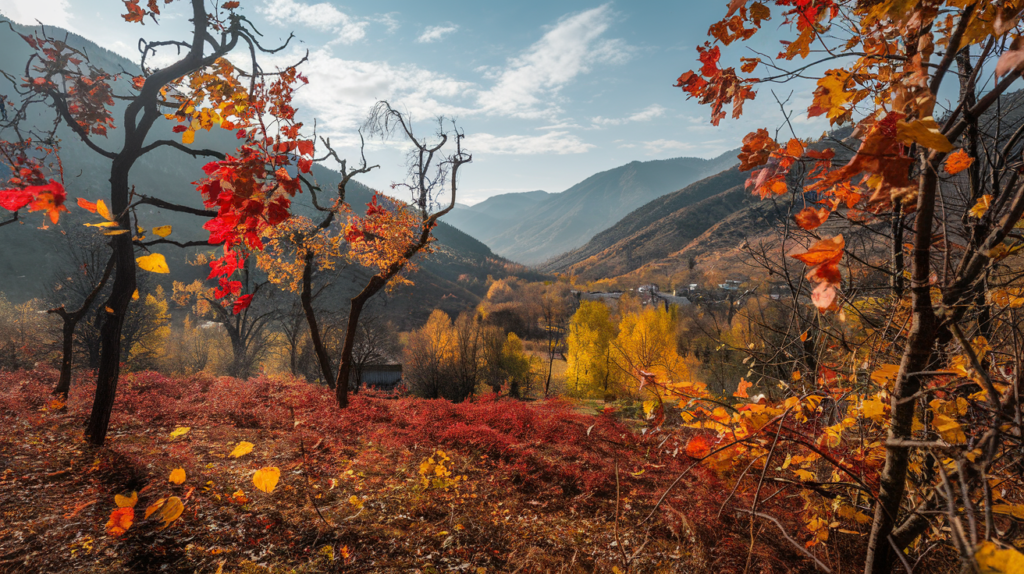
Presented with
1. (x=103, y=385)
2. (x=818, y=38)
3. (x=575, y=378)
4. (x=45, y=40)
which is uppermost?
(x=45, y=40)

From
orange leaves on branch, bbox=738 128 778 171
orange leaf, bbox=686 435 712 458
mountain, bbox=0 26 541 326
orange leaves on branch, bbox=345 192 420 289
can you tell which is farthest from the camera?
mountain, bbox=0 26 541 326

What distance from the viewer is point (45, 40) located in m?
4.75

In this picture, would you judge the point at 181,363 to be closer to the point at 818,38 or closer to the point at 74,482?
the point at 74,482

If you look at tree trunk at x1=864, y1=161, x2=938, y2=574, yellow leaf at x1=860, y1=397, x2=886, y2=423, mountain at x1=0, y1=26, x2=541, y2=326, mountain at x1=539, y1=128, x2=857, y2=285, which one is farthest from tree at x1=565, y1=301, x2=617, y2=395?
mountain at x1=539, y1=128, x2=857, y2=285

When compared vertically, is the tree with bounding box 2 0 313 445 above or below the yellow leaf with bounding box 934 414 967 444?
above

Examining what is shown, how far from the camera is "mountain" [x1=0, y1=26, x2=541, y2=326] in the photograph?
6569cm

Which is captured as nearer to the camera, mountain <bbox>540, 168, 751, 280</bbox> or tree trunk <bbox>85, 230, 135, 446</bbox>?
tree trunk <bbox>85, 230, 135, 446</bbox>

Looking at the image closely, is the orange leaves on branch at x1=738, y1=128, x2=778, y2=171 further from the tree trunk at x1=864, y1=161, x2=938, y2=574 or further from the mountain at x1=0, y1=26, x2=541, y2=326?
the mountain at x1=0, y1=26, x2=541, y2=326

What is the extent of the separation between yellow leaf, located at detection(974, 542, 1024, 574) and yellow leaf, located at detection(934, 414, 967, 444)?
0.84 metres

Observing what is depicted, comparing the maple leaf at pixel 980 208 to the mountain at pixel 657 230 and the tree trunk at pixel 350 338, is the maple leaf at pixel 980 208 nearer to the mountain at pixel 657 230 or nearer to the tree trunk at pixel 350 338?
the tree trunk at pixel 350 338

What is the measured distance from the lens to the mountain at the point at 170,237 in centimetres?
6569

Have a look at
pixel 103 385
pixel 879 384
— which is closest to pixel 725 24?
pixel 879 384

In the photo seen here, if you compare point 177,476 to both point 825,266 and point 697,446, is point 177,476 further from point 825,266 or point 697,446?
point 825,266

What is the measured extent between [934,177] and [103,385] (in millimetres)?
7596
